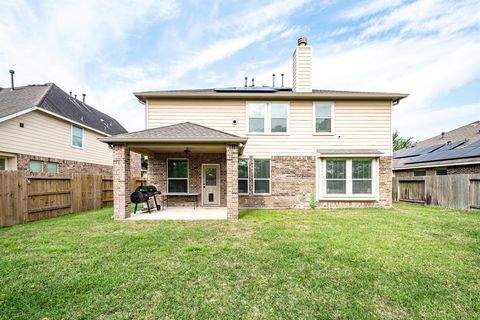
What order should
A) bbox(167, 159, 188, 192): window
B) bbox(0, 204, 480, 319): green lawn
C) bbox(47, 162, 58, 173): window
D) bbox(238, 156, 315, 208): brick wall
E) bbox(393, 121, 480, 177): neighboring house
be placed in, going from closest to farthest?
1. bbox(0, 204, 480, 319): green lawn
2. bbox(238, 156, 315, 208): brick wall
3. bbox(167, 159, 188, 192): window
4. bbox(47, 162, 58, 173): window
5. bbox(393, 121, 480, 177): neighboring house

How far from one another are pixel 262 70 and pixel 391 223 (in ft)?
41.8

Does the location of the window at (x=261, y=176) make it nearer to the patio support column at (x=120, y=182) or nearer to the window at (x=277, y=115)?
the window at (x=277, y=115)

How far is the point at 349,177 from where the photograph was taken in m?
10.1

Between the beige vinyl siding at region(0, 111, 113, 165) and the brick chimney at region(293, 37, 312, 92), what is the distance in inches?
503

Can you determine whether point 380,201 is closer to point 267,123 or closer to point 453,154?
point 267,123

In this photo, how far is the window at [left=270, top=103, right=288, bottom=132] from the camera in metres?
10.3

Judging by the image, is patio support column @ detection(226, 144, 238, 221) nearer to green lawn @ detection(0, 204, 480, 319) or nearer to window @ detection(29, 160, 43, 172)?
green lawn @ detection(0, 204, 480, 319)

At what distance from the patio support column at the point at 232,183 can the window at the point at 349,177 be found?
16.2 ft

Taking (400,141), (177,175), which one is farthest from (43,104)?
(400,141)

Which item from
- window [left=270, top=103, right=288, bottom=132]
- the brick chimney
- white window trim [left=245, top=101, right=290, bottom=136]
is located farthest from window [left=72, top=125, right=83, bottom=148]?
the brick chimney

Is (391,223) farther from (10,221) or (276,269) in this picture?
(10,221)

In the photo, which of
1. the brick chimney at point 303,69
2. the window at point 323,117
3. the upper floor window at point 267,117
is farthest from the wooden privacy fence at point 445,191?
the upper floor window at point 267,117

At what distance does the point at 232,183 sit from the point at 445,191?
10.6 meters

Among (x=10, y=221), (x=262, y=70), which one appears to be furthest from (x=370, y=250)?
(x=262, y=70)
